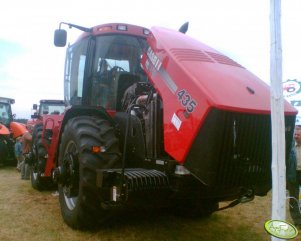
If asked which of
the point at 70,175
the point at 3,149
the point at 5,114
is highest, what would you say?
the point at 70,175

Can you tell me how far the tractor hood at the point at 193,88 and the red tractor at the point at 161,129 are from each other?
0.03 ft

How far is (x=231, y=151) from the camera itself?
10.4 ft

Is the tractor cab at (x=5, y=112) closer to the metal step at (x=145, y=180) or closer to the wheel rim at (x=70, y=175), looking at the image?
the wheel rim at (x=70, y=175)

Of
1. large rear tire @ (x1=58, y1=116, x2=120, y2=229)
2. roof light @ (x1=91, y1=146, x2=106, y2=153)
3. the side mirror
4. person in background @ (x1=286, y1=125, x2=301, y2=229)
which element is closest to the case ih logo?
person in background @ (x1=286, y1=125, x2=301, y2=229)

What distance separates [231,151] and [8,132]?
966 centimetres

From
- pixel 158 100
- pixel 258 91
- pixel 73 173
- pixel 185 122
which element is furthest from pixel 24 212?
pixel 258 91

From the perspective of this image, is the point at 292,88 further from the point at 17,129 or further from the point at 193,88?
the point at 17,129

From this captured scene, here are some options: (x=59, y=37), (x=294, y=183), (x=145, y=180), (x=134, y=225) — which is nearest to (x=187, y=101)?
(x=145, y=180)

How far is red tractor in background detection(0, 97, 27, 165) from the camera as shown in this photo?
1109 centimetres

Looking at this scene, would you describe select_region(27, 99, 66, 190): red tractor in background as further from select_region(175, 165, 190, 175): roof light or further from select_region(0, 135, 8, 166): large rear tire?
select_region(0, 135, 8, 166): large rear tire

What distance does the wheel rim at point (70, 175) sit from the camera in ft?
14.3

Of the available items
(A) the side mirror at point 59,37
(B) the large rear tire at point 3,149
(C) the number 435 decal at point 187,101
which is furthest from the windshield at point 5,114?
(C) the number 435 decal at point 187,101

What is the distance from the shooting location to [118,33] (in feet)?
16.6

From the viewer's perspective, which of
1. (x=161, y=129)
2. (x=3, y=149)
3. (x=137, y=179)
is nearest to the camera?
(x=137, y=179)
